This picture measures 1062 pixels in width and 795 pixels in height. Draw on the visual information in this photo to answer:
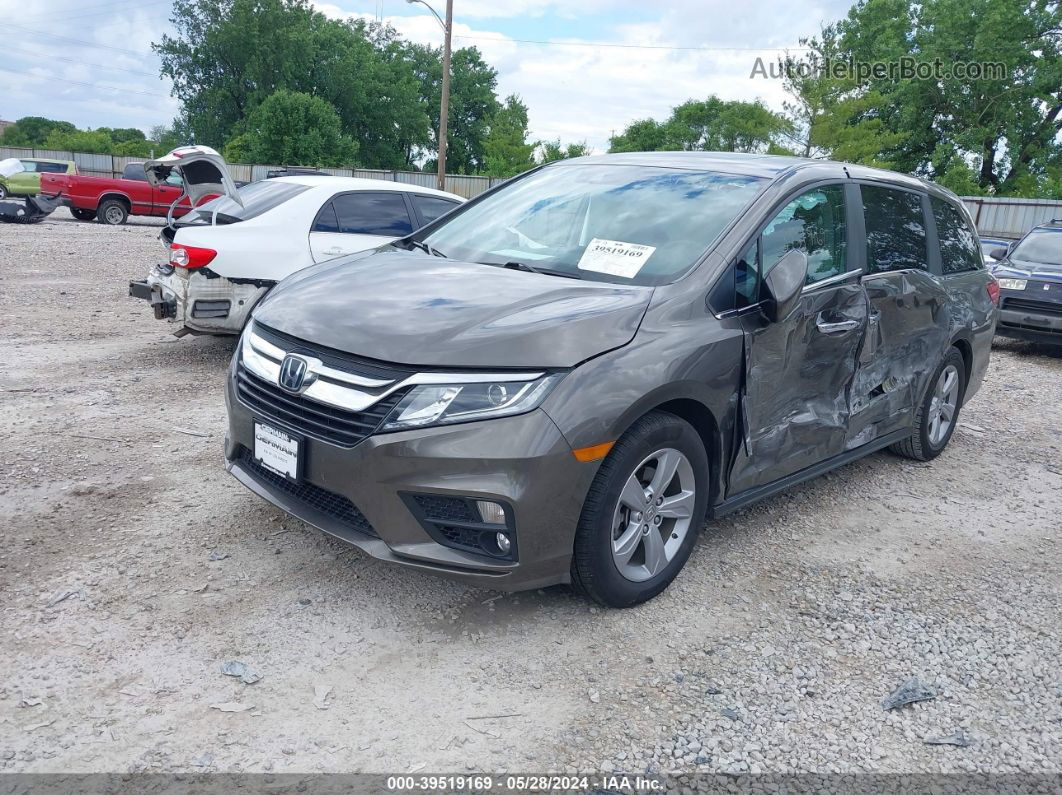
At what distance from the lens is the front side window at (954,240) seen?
515cm

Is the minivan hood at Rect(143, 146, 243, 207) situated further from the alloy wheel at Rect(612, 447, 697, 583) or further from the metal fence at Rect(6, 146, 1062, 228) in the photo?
the metal fence at Rect(6, 146, 1062, 228)

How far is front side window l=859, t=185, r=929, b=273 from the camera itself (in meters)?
4.39

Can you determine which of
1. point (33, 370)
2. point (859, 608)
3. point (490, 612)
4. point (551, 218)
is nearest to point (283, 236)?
point (33, 370)

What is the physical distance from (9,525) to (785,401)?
136 inches

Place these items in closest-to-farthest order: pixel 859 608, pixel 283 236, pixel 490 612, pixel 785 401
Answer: pixel 490 612 → pixel 859 608 → pixel 785 401 → pixel 283 236

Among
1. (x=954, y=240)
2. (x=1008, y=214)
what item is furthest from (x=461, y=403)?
(x=1008, y=214)

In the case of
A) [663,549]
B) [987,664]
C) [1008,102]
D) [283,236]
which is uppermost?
[1008,102]

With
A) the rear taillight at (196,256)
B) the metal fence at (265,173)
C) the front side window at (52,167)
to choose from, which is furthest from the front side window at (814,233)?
the metal fence at (265,173)

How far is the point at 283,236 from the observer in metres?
6.76

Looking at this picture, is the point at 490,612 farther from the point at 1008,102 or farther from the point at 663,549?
the point at 1008,102

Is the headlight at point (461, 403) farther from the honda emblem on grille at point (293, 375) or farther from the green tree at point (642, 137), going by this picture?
the green tree at point (642, 137)

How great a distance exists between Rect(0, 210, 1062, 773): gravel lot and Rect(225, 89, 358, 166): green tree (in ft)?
165

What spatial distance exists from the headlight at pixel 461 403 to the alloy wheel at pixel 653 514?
0.55 meters

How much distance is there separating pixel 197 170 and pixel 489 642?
5.90 metres
